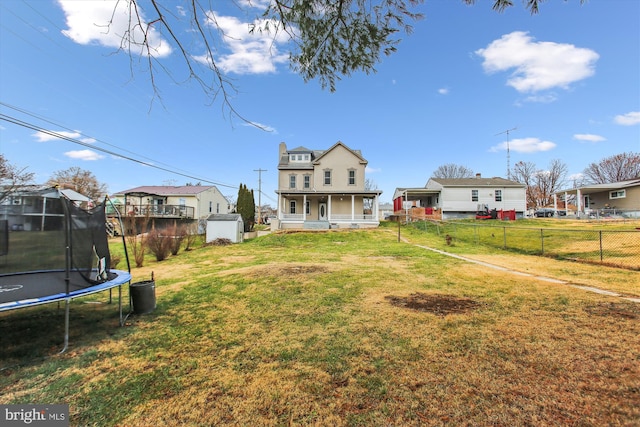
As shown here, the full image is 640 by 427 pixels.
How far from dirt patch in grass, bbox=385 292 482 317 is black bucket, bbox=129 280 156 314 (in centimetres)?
497

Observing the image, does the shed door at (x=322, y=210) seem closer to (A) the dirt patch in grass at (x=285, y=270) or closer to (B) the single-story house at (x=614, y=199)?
(A) the dirt patch in grass at (x=285, y=270)

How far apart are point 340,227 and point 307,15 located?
2239 centimetres

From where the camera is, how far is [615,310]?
4.68 m

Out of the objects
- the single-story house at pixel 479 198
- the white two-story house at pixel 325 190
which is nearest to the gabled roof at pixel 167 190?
the white two-story house at pixel 325 190

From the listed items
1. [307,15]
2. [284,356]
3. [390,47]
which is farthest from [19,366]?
[390,47]

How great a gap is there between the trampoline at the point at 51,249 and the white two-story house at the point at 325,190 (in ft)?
66.4

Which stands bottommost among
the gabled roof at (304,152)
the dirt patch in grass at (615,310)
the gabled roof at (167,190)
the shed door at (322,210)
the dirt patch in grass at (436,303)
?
the dirt patch in grass at (436,303)

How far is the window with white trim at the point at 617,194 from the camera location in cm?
2727

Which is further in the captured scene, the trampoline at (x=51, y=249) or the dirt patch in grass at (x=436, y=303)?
the dirt patch in grass at (x=436, y=303)

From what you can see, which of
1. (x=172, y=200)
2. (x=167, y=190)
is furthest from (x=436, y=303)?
(x=167, y=190)

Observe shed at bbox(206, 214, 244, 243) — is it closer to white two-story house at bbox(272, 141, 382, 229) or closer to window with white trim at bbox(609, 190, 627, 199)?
white two-story house at bbox(272, 141, 382, 229)

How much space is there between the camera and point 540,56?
10789 mm

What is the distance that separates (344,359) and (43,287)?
536cm

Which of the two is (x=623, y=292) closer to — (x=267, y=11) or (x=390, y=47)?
(x=390, y=47)
